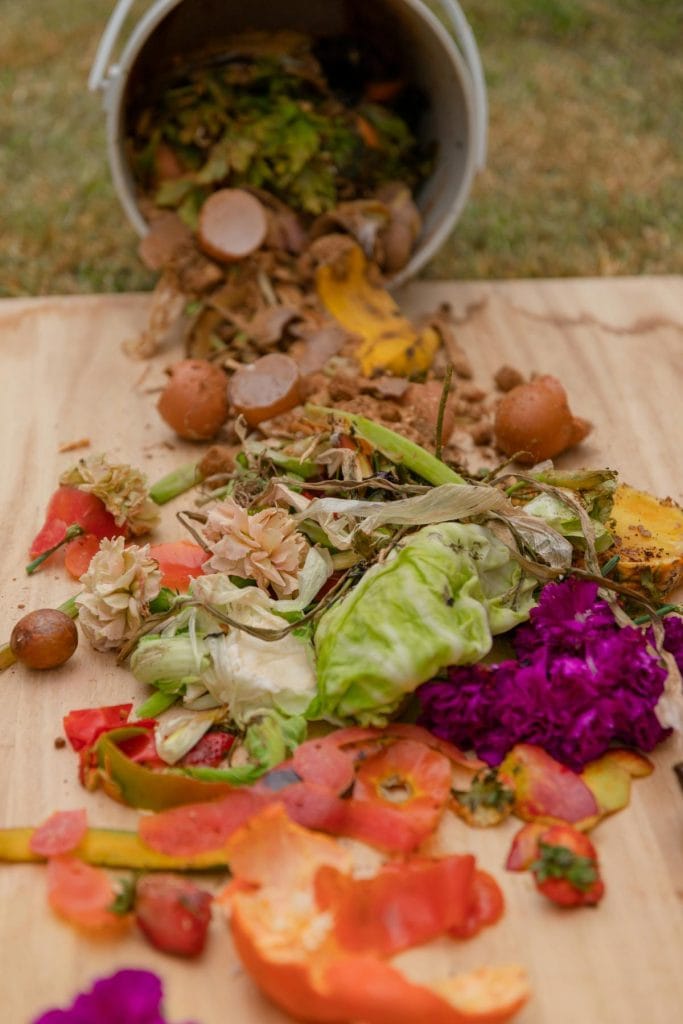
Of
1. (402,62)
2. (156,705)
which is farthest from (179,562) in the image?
(402,62)

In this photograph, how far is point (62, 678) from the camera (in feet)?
5.26

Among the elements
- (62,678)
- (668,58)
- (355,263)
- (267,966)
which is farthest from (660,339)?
(668,58)

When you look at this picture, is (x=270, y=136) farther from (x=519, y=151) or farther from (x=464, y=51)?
(x=519, y=151)

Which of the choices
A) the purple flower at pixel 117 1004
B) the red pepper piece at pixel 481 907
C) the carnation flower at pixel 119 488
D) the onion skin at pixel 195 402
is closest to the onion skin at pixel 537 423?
the onion skin at pixel 195 402

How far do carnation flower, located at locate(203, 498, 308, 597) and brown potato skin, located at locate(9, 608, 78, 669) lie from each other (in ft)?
0.70

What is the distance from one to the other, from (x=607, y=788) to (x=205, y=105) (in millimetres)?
1717

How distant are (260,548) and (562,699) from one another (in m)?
0.46

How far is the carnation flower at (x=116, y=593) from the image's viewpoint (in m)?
1.59

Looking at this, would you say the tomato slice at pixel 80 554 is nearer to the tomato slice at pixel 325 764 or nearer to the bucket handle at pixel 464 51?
the tomato slice at pixel 325 764

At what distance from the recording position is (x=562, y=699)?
4.70 feet

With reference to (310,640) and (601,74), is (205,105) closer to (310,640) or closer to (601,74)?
(310,640)

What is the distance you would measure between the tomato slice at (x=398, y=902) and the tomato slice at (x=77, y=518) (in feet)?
2.53

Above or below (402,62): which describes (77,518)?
below

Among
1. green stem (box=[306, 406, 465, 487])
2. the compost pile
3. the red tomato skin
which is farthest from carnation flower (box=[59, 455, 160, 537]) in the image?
the compost pile
